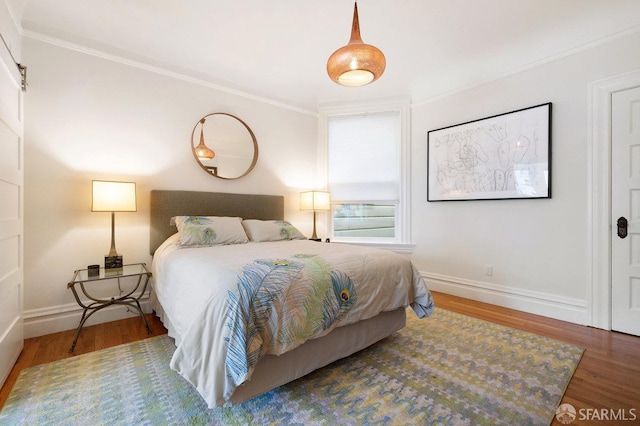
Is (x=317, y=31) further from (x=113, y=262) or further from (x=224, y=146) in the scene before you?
(x=113, y=262)

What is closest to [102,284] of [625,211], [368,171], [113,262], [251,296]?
[113,262]

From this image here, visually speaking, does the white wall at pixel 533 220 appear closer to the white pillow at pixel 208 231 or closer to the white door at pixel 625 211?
the white door at pixel 625 211

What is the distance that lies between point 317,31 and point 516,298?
327 centimetres

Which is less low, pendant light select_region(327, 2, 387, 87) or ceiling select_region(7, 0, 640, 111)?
ceiling select_region(7, 0, 640, 111)

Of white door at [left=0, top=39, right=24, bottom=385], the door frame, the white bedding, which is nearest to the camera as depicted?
the white bedding

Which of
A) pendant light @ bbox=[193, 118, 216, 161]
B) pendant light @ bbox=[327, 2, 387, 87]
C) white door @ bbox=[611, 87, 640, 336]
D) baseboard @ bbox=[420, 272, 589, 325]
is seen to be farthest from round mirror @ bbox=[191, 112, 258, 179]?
white door @ bbox=[611, 87, 640, 336]

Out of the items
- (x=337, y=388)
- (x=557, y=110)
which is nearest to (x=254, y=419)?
(x=337, y=388)

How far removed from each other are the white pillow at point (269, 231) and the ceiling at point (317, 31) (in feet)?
5.75

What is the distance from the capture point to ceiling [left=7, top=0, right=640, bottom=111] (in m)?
2.29

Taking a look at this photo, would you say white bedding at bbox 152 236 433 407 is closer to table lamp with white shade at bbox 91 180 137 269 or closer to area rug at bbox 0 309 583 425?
area rug at bbox 0 309 583 425

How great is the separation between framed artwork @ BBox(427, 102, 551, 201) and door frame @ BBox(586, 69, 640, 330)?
12.0 inches

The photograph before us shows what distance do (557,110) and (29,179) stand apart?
4704mm

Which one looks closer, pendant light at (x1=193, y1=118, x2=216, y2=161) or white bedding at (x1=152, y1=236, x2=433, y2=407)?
white bedding at (x1=152, y1=236, x2=433, y2=407)

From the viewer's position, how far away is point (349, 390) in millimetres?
1622
